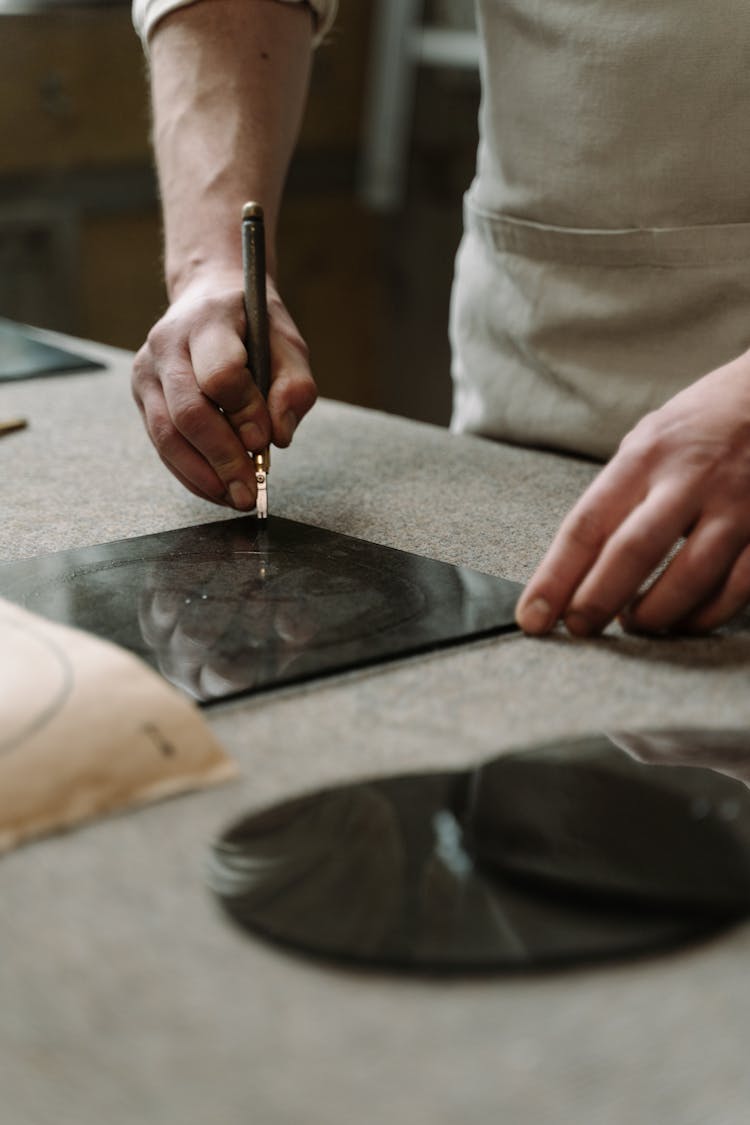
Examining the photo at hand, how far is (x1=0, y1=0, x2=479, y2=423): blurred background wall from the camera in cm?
284

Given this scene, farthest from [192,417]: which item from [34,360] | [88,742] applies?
[34,360]

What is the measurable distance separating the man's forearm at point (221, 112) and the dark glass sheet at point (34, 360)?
24cm

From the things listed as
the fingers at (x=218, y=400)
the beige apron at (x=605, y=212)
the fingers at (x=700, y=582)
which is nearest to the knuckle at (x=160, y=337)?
the fingers at (x=218, y=400)

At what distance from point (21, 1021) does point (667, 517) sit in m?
0.39

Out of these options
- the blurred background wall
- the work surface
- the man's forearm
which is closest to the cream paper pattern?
the work surface

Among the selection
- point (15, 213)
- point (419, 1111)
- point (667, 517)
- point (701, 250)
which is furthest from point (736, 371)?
point (15, 213)

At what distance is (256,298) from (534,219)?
0.36m

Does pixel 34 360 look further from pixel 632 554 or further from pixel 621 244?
pixel 632 554

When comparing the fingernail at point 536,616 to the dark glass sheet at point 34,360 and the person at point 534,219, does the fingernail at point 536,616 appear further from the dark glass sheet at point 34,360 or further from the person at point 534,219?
the dark glass sheet at point 34,360

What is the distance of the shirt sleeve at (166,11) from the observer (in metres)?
1.17

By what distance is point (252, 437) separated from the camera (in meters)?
0.87

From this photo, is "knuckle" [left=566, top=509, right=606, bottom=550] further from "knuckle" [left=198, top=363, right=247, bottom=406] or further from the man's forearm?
the man's forearm

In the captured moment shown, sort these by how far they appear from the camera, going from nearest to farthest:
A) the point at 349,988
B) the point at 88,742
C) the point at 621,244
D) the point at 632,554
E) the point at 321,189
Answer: the point at 349,988 < the point at 88,742 < the point at 632,554 < the point at 621,244 < the point at 321,189

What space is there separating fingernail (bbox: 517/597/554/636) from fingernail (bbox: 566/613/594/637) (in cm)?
1
